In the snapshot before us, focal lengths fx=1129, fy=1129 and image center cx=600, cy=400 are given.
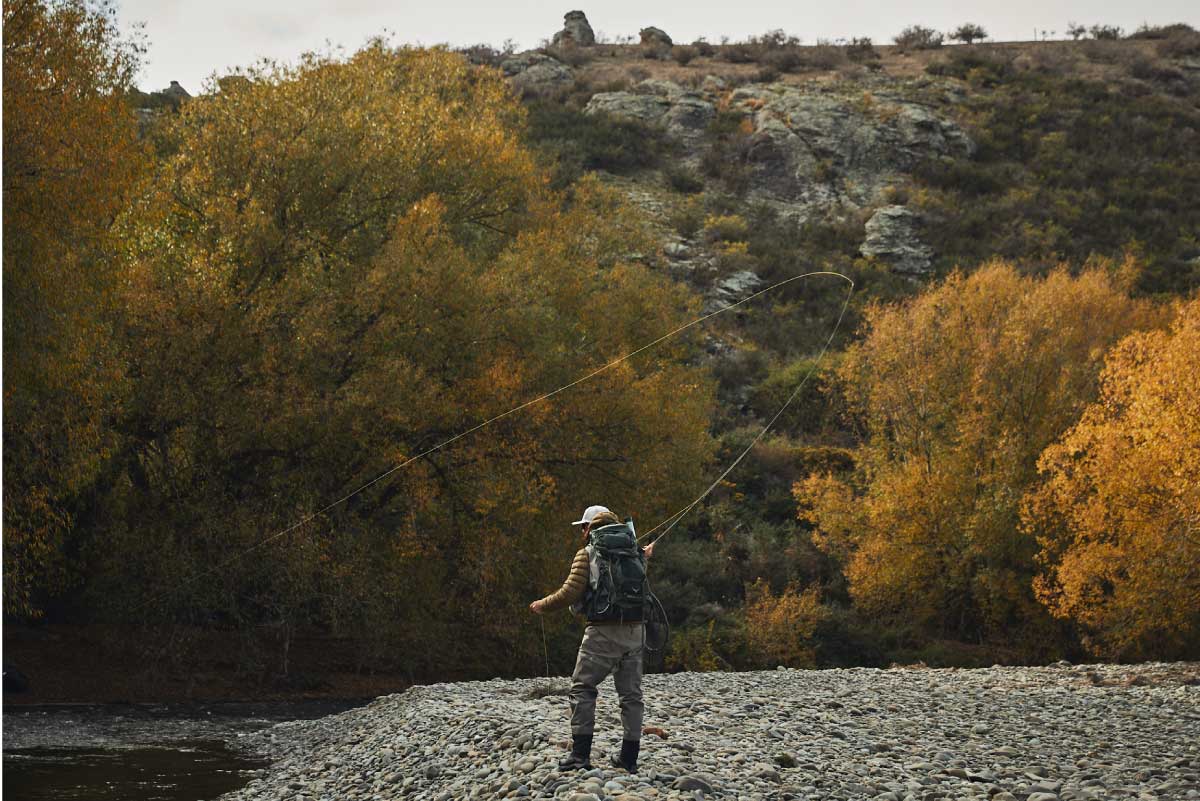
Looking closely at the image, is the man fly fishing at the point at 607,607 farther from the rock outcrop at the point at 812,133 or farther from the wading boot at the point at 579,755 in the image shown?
the rock outcrop at the point at 812,133

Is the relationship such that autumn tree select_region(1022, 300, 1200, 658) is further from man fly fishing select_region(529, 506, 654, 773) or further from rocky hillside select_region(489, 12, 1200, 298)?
rocky hillside select_region(489, 12, 1200, 298)

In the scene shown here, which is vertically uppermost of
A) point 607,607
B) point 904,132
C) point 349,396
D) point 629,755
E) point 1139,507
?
point 904,132

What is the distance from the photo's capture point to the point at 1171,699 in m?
18.9

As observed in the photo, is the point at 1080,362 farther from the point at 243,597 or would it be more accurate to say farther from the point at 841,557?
the point at 243,597

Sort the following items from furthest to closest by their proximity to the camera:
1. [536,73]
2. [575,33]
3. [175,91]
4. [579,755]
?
[575,33] < [536,73] < [175,91] < [579,755]

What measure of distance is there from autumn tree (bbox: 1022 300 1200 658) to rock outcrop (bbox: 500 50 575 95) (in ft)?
195

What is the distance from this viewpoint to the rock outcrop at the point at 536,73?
267 ft

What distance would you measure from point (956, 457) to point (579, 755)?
2533 cm

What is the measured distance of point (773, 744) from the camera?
12.4 meters

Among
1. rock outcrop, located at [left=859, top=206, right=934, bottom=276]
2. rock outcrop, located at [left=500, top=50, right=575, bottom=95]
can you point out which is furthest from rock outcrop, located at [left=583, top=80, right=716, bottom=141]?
rock outcrop, located at [left=859, top=206, right=934, bottom=276]

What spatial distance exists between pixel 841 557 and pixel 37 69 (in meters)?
24.9

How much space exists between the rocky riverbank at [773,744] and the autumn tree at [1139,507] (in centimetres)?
417

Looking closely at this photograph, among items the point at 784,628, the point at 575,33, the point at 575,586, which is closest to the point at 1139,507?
the point at 784,628

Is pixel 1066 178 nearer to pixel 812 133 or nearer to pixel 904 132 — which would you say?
pixel 904 132
